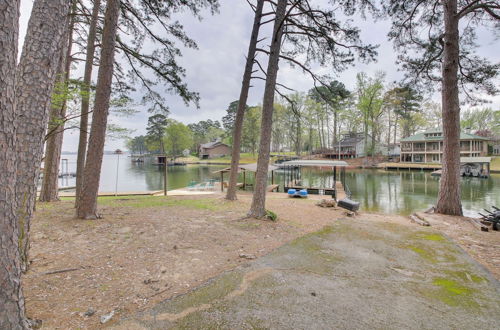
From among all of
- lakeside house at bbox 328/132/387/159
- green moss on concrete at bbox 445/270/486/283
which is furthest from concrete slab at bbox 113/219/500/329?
lakeside house at bbox 328/132/387/159

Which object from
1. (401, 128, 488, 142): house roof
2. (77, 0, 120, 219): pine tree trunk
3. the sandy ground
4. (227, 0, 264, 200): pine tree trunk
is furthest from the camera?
(401, 128, 488, 142): house roof

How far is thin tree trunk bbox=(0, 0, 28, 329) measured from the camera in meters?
1.49

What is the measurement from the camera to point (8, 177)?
1.57 m

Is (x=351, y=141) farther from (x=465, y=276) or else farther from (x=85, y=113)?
(x=85, y=113)

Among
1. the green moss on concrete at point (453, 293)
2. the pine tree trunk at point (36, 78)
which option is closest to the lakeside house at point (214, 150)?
the pine tree trunk at point (36, 78)

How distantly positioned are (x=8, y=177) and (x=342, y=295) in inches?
A: 128

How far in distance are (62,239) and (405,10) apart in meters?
12.2

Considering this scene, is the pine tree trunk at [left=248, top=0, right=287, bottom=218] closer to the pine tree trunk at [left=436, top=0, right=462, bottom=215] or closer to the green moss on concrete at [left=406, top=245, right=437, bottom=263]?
the green moss on concrete at [left=406, top=245, right=437, bottom=263]

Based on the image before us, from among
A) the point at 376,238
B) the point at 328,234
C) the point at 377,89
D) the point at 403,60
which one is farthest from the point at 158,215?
the point at 377,89

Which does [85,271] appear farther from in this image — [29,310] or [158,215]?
[158,215]

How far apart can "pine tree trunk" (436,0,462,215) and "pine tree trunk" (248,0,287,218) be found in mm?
5779

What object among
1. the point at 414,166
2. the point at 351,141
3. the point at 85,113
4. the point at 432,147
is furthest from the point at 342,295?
the point at 351,141

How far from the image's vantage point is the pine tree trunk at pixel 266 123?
5.99 m

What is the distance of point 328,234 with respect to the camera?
17.3 ft
